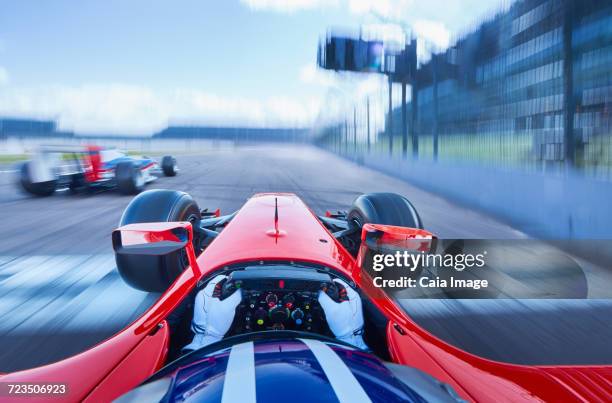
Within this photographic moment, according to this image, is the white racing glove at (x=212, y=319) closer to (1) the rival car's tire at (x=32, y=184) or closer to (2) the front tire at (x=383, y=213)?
(2) the front tire at (x=383, y=213)

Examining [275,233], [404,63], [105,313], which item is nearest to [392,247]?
[275,233]

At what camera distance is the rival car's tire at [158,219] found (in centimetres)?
286

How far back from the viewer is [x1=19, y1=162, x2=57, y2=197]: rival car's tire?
9133mm

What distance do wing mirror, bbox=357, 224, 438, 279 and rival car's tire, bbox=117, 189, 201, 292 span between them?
4.22 ft

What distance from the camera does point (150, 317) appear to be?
1658 millimetres

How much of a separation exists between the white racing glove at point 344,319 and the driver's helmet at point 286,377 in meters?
0.38

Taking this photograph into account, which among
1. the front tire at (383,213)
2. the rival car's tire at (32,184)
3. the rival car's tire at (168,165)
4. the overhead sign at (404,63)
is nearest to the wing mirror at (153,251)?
the front tire at (383,213)

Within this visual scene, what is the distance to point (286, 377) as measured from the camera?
91 cm

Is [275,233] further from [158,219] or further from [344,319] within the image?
[158,219]

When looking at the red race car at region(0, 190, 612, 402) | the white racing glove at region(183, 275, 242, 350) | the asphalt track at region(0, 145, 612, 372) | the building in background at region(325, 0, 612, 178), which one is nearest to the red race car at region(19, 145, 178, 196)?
the asphalt track at region(0, 145, 612, 372)

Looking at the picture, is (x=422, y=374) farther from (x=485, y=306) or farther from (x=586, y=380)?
(x=485, y=306)

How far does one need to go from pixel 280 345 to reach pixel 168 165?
1313cm

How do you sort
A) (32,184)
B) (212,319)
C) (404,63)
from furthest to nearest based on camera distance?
(404,63)
(32,184)
(212,319)

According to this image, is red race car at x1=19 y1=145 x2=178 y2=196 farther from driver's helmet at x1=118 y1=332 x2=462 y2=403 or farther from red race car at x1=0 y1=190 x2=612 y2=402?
driver's helmet at x1=118 y1=332 x2=462 y2=403
